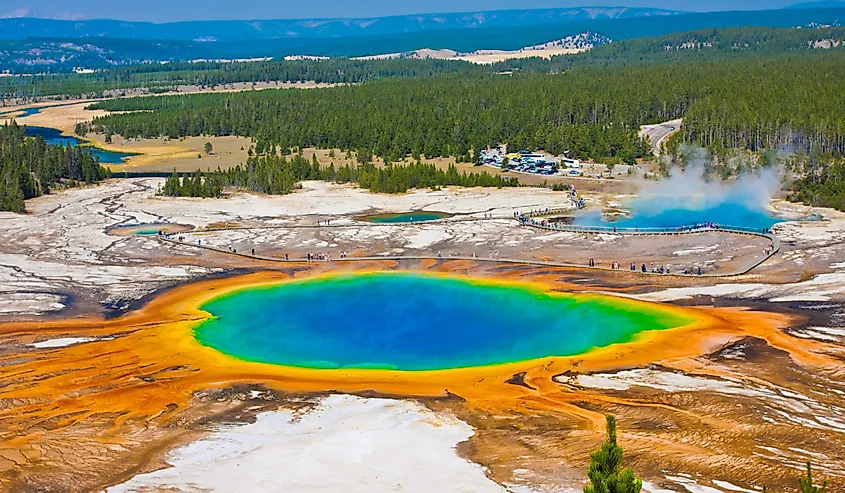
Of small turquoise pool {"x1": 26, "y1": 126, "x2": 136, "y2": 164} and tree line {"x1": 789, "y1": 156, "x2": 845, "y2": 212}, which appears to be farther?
small turquoise pool {"x1": 26, "y1": 126, "x2": 136, "y2": 164}

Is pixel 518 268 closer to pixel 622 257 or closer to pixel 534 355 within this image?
pixel 622 257

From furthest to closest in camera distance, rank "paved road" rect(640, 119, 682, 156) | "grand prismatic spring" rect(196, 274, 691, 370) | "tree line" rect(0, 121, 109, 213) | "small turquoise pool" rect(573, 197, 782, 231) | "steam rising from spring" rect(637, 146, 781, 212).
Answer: "paved road" rect(640, 119, 682, 156)
"tree line" rect(0, 121, 109, 213)
"steam rising from spring" rect(637, 146, 781, 212)
"small turquoise pool" rect(573, 197, 782, 231)
"grand prismatic spring" rect(196, 274, 691, 370)

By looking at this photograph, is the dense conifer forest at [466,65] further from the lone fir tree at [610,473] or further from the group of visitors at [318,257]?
the lone fir tree at [610,473]

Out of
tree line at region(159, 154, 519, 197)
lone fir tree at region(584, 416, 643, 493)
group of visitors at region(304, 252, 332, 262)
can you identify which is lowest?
group of visitors at region(304, 252, 332, 262)

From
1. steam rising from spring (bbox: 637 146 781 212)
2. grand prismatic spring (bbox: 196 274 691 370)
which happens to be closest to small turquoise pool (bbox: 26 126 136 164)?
steam rising from spring (bbox: 637 146 781 212)

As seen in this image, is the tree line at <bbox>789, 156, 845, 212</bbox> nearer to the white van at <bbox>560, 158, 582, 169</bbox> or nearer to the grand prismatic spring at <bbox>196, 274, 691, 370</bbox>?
the white van at <bbox>560, 158, 582, 169</bbox>

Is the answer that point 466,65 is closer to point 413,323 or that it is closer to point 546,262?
point 546,262

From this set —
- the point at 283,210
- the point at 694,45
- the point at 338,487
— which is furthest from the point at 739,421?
the point at 694,45

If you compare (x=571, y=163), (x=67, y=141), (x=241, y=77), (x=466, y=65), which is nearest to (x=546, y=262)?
(x=571, y=163)
